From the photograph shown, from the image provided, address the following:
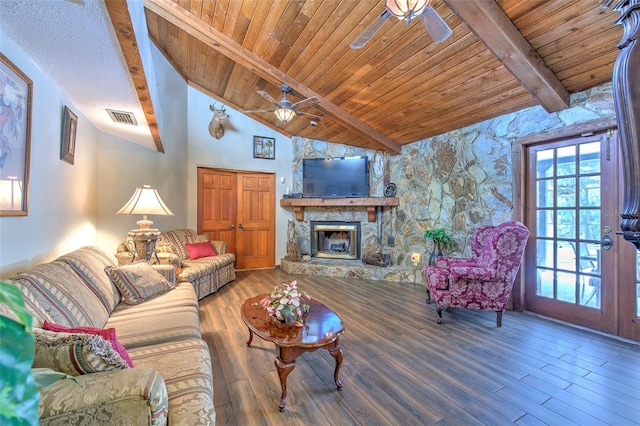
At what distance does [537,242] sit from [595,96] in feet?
5.20

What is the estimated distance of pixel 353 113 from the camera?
3982 millimetres

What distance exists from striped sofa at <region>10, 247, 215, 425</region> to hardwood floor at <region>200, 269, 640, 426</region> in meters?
0.48

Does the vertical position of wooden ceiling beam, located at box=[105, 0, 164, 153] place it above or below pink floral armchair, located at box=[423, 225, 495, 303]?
above

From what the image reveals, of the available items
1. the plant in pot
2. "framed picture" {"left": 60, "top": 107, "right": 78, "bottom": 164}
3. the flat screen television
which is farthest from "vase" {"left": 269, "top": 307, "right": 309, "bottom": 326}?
the flat screen television

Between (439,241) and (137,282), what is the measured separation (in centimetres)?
366

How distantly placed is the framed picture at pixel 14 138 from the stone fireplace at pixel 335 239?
4.17 m

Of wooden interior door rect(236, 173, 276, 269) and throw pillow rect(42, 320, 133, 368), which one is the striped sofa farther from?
wooden interior door rect(236, 173, 276, 269)

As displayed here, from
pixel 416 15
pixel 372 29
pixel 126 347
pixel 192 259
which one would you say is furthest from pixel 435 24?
pixel 192 259

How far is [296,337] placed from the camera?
168 cm

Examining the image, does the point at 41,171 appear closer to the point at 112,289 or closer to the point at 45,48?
the point at 45,48

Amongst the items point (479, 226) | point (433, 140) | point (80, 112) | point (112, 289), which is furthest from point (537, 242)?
point (80, 112)

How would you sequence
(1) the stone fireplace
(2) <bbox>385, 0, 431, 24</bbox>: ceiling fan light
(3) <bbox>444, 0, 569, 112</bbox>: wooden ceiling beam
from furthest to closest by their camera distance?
(1) the stone fireplace → (3) <bbox>444, 0, 569, 112</bbox>: wooden ceiling beam → (2) <bbox>385, 0, 431, 24</bbox>: ceiling fan light

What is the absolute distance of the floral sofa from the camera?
10.2 ft

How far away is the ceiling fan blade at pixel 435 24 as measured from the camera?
1.72 m
